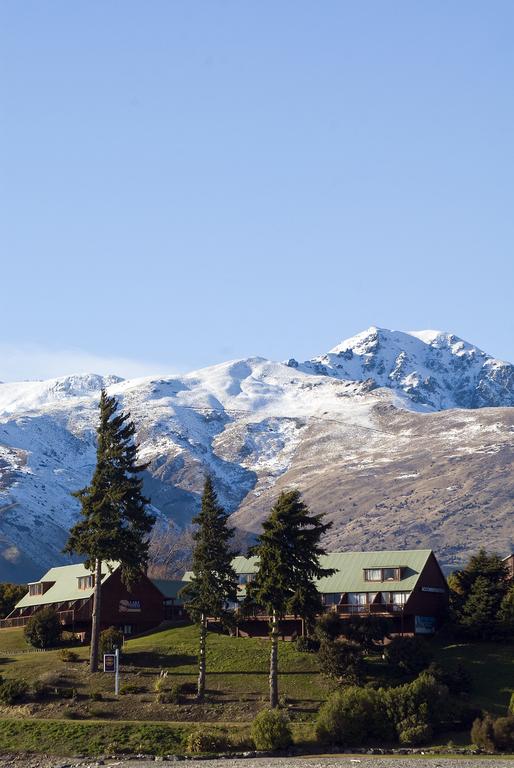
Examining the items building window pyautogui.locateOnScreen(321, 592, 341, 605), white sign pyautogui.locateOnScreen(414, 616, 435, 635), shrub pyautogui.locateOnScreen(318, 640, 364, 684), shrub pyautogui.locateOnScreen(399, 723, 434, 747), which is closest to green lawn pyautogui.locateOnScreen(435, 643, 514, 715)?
white sign pyautogui.locateOnScreen(414, 616, 435, 635)

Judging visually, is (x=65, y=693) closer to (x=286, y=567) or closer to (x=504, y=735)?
(x=286, y=567)

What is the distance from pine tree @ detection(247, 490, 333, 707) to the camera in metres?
96.2

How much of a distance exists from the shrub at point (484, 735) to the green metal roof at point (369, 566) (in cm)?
3045

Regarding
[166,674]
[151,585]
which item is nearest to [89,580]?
[151,585]

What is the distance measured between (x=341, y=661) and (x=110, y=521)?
23.2 meters

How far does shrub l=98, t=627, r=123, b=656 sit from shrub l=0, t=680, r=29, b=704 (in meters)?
13.2

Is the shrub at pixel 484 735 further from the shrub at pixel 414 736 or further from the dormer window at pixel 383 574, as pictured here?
the dormer window at pixel 383 574

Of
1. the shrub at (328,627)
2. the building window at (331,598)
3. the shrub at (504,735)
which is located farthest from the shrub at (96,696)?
the shrub at (504,735)

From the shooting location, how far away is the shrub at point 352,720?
83.4 metres

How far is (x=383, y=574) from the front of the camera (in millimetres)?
116250

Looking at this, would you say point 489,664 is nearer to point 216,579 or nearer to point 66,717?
point 216,579

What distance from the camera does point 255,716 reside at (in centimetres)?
8900

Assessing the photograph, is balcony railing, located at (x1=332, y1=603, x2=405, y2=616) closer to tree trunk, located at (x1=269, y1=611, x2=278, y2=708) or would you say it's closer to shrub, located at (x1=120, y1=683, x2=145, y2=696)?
tree trunk, located at (x1=269, y1=611, x2=278, y2=708)

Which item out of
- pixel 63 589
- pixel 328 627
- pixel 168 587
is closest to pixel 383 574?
pixel 328 627
